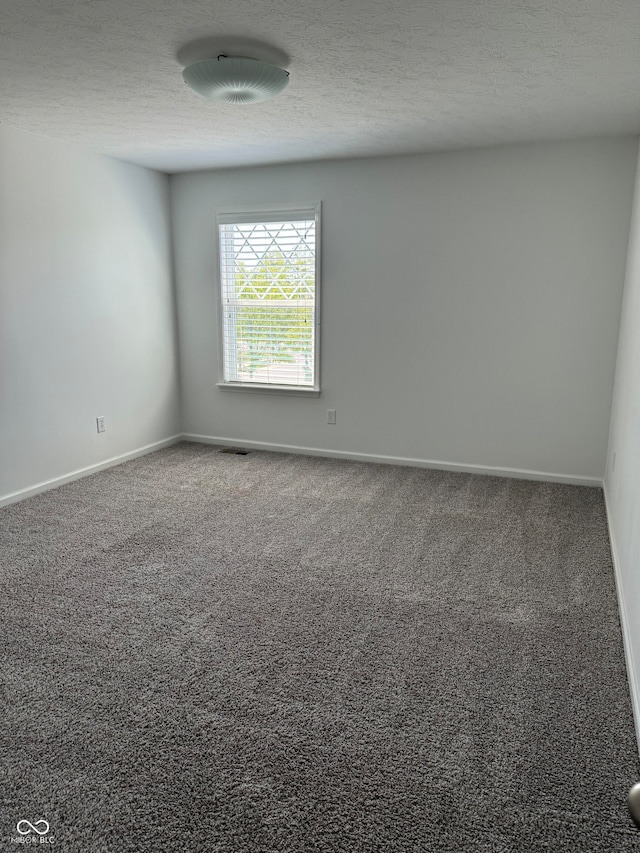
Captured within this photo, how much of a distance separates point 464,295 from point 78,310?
2874 millimetres

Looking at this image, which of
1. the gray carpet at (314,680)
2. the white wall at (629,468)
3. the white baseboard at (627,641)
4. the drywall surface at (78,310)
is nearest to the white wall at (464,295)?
the white wall at (629,468)

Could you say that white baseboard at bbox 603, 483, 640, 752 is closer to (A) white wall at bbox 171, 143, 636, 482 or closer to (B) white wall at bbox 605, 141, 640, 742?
(B) white wall at bbox 605, 141, 640, 742

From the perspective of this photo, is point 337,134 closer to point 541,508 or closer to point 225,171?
point 225,171

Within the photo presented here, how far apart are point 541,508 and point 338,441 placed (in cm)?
181

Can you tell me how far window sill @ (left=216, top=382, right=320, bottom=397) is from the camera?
16.4 feet

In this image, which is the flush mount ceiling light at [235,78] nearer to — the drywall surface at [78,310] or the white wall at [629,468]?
the drywall surface at [78,310]

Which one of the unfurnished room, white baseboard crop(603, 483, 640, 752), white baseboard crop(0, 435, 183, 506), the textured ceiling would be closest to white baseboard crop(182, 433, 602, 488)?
the unfurnished room

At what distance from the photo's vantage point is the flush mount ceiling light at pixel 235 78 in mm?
2514

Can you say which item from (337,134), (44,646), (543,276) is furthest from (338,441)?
(44,646)

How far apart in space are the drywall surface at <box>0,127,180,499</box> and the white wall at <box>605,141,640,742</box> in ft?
12.0

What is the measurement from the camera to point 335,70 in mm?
2662

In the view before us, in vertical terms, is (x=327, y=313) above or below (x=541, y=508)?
above

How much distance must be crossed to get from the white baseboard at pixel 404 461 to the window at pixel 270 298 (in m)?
0.52

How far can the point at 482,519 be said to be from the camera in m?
3.67
